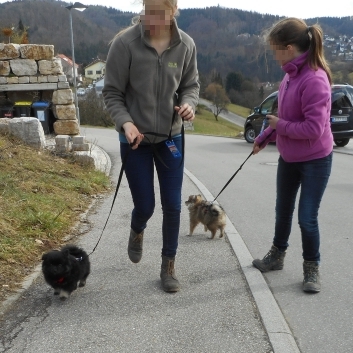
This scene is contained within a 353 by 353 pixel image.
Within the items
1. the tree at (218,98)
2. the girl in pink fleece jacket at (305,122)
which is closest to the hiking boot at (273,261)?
the girl in pink fleece jacket at (305,122)

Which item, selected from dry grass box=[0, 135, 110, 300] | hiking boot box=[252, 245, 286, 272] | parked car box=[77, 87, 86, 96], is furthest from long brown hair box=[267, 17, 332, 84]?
parked car box=[77, 87, 86, 96]

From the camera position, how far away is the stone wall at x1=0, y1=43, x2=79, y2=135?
1143 centimetres

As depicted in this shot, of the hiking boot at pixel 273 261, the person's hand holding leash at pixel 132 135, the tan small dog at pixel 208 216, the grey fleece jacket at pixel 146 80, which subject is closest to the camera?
the person's hand holding leash at pixel 132 135

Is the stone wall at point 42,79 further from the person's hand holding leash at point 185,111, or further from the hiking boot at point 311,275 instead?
the hiking boot at point 311,275

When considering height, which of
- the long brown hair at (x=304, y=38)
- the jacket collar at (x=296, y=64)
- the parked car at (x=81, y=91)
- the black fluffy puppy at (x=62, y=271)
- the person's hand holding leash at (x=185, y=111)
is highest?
the long brown hair at (x=304, y=38)

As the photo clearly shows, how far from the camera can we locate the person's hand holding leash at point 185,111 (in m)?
3.58

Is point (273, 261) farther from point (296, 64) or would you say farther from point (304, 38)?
point (304, 38)

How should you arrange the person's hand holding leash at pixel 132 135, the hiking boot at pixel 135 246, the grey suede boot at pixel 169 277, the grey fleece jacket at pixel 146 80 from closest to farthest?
the person's hand holding leash at pixel 132 135
the grey fleece jacket at pixel 146 80
the grey suede boot at pixel 169 277
the hiking boot at pixel 135 246

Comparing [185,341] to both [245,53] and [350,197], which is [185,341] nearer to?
[350,197]

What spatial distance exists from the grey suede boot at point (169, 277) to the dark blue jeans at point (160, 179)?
85 millimetres

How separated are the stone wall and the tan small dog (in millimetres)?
6532

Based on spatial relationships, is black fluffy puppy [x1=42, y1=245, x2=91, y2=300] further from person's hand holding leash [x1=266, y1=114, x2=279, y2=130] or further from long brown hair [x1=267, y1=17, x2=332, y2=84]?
long brown hair [x1=267, y1=17, x2=332, y2=84]

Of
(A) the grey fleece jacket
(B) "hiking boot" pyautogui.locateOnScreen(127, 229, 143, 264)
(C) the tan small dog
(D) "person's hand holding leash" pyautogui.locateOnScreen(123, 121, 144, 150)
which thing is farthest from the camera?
(C) the tan small dog

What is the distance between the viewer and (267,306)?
3650 millimetres
